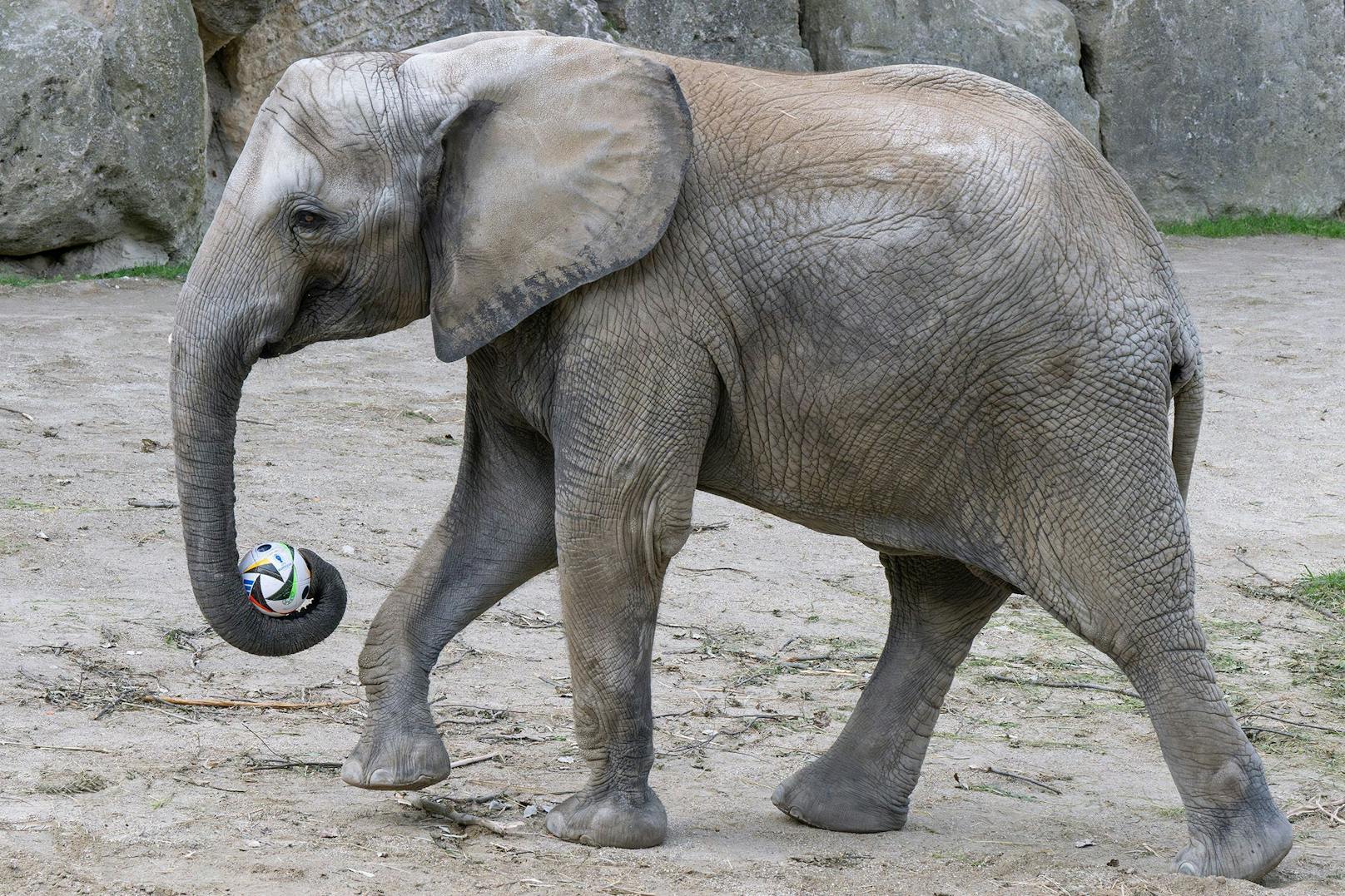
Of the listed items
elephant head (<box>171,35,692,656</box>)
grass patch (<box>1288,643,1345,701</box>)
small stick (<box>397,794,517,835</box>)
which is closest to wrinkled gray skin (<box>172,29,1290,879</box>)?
elephant head (<box>171,35,692,656</box>)

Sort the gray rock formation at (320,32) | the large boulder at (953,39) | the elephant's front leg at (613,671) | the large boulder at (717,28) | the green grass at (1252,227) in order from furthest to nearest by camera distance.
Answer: the green grass at (1252,227) → the large boulder at (953,39) → the large boulder at (717,28) → the gray rock formation at (320,32) → the elephant's front leg at (613,671)

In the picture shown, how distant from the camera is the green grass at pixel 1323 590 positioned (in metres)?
6.79

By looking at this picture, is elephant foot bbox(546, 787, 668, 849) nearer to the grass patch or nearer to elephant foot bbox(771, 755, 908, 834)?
elephant foot bbox(771, 755, 908, 834)

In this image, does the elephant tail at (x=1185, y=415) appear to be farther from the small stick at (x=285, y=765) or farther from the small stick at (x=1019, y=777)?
the small stick at (x=285, y=765)

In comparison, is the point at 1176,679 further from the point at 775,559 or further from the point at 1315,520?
the point at 1315,520

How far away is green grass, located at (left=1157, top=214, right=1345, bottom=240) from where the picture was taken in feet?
51.0

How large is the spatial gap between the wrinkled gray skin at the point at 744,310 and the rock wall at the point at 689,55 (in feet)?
25.3

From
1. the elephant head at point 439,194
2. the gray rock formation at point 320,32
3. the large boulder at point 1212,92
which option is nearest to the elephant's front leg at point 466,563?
the elephant head at point 439,194

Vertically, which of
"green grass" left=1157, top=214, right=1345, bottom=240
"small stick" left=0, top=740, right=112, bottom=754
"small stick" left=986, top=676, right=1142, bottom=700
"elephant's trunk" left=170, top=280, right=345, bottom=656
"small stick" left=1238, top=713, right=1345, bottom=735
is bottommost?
"green grass" left=1157, top=214, right=1345, bottom=240

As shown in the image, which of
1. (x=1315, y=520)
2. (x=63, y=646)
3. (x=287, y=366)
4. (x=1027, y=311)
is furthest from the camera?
(x=287, y=366)

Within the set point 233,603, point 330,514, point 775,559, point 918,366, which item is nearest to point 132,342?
point 330,514

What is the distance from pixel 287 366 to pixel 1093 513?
6.39 m

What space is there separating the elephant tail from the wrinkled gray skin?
0.04 metres

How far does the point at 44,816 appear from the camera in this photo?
160 inches
